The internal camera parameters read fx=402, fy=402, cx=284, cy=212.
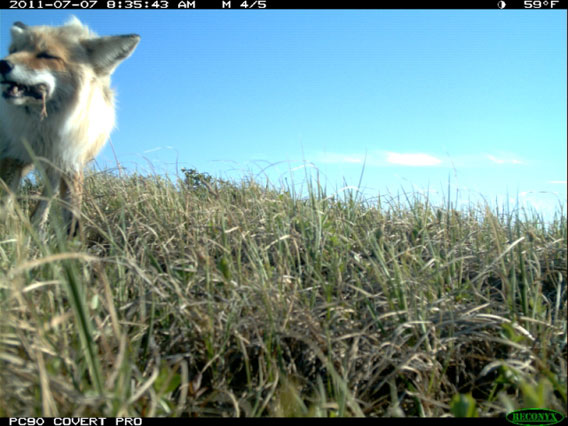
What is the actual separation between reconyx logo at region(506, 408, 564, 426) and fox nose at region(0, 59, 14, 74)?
4.00 meters

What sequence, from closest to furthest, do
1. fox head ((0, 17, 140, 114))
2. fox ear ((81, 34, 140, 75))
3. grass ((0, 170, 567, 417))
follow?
1. grass ((0, 170, 567, 417))
2. fox head ((0, 17, 140, 114))
3. fox ear ((81, 34, 140, 75))

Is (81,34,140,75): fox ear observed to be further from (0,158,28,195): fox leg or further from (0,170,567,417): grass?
(0,170,567,417): grass

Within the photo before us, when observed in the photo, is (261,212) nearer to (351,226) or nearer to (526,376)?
(351,226)

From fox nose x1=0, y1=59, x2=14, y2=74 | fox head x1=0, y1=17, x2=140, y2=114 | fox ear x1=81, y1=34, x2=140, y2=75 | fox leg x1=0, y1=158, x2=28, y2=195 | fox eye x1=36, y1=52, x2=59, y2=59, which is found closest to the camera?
fox nose x1=0, y1=59, x2=14, y2=74

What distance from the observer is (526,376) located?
1.65m

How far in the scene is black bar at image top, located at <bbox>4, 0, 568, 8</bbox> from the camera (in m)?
2.80

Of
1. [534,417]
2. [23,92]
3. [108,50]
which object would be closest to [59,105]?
[23,92]

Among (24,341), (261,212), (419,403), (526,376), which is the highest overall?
(261,212)

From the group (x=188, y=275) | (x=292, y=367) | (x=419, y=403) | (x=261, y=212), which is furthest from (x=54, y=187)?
(x=419, y=403)

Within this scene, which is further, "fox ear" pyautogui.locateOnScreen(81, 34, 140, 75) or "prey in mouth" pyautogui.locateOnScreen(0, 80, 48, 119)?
"fox ear" pyautogui.locateOnScreen(81, 34, 140, 75)

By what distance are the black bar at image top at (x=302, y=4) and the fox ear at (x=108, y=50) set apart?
11.7 inches

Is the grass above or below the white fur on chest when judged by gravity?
below

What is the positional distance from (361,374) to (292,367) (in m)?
0.30

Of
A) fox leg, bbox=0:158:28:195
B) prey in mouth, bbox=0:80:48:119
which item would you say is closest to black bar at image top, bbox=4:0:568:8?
prey in mouth, bbox=0:80:48:119
